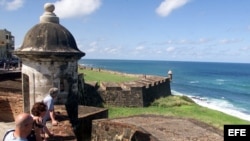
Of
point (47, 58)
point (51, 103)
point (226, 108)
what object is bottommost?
point (226, 108)

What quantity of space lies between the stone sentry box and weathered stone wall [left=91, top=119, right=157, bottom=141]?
11.7 feet

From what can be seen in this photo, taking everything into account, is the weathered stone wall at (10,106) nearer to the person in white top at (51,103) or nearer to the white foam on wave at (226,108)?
the person in white top at (51,103)

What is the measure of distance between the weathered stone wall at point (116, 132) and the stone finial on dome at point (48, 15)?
450 centimetres

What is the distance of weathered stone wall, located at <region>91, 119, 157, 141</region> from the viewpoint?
413 inches

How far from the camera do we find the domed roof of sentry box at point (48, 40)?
23.1ft

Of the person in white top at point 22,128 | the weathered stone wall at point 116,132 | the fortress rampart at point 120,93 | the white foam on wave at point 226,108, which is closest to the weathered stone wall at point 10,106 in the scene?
the weathered stone wall at point 116,132

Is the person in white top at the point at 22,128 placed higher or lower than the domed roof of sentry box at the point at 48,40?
lower

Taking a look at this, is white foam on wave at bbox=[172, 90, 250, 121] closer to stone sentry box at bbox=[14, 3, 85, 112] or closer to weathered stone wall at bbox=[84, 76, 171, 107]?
weathered stone wall at bbox=[84, 76, 171, 107]

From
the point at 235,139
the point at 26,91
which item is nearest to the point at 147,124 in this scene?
the point at 235,139

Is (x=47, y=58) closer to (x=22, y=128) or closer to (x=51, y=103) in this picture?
(x=51, y=103)

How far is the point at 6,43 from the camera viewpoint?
7531 centimetres

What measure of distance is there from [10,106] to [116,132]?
348cm

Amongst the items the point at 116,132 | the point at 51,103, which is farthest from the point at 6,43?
the point at 51,103

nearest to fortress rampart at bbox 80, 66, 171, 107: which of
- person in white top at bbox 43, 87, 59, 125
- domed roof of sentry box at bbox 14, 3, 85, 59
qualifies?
domed roof of sentry box at bbox 14, 3, 85, 59
